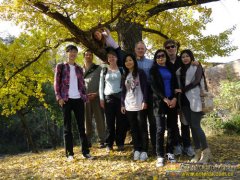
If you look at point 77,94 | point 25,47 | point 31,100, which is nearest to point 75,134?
point 31,100

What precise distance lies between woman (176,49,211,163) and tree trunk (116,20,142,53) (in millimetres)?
2197

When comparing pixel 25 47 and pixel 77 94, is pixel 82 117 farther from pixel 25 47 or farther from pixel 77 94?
pixel 25 47

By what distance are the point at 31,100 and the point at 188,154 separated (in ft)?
45.3

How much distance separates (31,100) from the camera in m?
17.1

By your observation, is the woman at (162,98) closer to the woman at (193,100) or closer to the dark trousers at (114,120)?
the woman at (193,100)

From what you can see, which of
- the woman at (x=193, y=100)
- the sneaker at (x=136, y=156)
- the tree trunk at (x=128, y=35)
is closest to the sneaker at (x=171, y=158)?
the woman at (x=193, y=100)

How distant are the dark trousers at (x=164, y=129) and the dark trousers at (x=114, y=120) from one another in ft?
3.30

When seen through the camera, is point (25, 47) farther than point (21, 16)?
Yes

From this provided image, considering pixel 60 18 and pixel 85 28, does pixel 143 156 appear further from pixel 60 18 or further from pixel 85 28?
pixel 85 28

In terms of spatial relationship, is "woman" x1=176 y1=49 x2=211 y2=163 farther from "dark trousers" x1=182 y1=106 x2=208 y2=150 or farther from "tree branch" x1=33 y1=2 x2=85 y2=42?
"tree branch" x1=33 y1=2 x2=85 y2=42

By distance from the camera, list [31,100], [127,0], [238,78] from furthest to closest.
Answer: [31,100] < [238,78] < [127,0]

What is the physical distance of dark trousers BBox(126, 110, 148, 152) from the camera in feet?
15.7

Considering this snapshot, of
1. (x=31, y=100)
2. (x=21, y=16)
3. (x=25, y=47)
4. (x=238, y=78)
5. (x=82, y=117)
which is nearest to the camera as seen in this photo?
(x=82, y=117)

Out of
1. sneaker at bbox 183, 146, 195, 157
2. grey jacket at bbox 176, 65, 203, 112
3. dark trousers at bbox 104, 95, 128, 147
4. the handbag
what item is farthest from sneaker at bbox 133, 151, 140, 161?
the handbag
